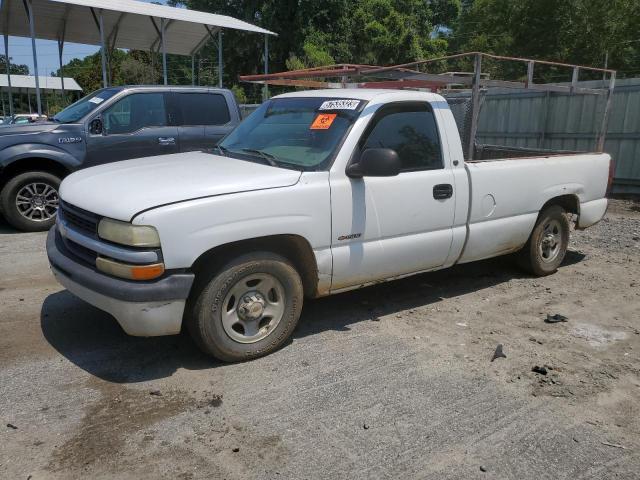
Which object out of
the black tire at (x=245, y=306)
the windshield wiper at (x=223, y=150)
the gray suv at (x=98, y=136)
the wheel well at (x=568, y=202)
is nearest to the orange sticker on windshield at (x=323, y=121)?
the windshield wiper at (x=223, y=150)

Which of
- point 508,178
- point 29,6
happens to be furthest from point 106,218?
point 29,6

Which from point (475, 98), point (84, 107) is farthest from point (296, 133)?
point (84, 107)

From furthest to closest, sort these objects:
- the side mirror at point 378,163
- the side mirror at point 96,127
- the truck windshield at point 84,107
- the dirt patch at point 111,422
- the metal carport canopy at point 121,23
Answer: the metal carport canopy at point 121,23
the truck windshield at point 84,107
the side mirror at point 96,127
the side mirror at point 378,163
the dirt patch at point 111,422

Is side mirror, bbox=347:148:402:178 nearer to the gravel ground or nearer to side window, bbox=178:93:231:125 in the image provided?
the gravel ground

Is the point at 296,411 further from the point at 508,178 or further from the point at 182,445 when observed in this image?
the point at 508,178

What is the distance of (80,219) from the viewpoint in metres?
3.76

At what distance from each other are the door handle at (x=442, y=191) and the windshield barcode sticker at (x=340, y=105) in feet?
3.08

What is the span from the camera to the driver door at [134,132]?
7773 mm

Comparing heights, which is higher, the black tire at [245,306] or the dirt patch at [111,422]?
the black tire at [245,306]

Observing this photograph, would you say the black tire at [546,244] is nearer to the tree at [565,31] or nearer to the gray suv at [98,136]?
the gray suv at [98,136]

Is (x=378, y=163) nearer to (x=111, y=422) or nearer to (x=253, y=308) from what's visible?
(x=253, y=308)

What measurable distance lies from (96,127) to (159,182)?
4677mm

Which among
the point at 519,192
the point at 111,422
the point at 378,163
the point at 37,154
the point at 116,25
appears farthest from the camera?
the point at 116,25

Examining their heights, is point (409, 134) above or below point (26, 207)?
above
